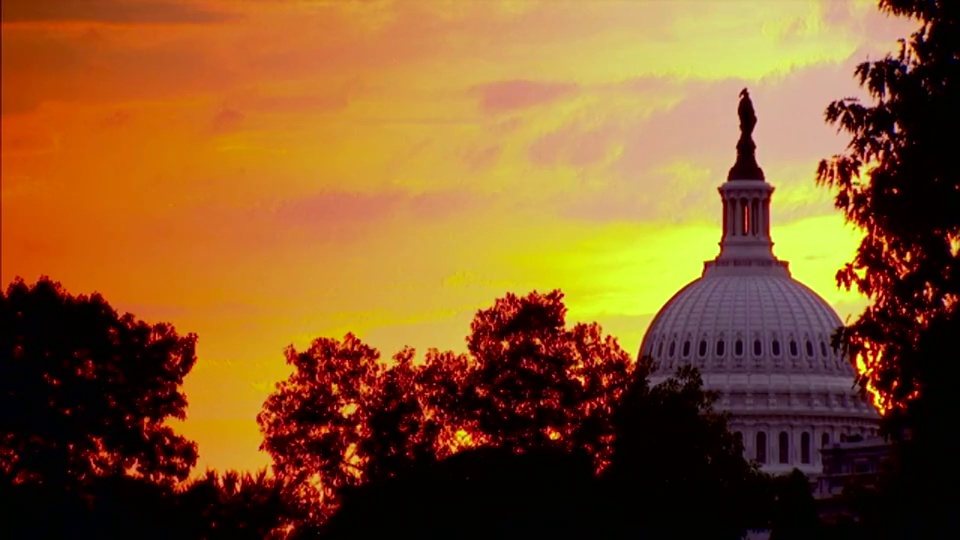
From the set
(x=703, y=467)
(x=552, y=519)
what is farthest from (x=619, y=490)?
(x=703, y=467)

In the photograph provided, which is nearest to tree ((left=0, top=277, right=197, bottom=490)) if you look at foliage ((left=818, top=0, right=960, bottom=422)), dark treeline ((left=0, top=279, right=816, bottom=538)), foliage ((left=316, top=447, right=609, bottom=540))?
dark treeline ((left=0, top=279, right=816, bottom=538))

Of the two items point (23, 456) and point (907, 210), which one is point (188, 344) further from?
point (907, 210)

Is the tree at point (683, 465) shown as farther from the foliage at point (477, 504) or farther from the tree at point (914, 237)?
the tree at point (914, 237)

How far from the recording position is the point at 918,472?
258ft

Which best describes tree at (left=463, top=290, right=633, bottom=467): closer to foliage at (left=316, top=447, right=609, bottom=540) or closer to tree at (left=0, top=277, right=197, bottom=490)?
tree at (left=0, top=277, right=197, bottom=490)

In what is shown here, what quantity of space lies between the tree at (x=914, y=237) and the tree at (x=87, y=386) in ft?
106

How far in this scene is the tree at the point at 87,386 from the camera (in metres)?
108

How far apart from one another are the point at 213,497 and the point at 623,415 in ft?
91.8

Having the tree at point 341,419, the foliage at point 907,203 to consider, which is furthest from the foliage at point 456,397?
the foliage at point 907,203

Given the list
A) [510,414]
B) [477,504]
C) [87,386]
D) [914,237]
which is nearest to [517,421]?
[510,414]

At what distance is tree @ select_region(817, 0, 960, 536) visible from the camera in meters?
77.9

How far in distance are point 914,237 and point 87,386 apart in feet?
129

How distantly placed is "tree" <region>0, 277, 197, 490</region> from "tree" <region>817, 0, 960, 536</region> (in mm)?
32331

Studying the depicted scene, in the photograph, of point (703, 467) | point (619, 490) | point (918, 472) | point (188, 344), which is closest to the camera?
point (918, 472)
